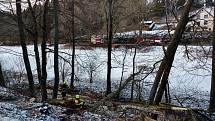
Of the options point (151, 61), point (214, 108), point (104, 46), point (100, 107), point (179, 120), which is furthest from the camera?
point (104, 46)

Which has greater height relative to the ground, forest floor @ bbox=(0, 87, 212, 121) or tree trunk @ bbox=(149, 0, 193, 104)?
tree trunk @ bbox=(149, 0, 193, 104)

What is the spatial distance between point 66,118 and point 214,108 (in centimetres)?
829

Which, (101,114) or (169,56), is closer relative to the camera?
(101,114)

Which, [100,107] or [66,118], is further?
[100,107]

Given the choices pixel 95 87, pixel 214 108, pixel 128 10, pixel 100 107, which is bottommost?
pixel 95 87

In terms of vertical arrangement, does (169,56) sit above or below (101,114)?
above

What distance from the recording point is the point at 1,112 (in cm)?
→ 1089

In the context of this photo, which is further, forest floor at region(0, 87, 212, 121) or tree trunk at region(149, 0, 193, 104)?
tree trunk at region(149, 0, 193, 104)

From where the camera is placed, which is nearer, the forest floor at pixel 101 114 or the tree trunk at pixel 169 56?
the forest floor at pixel 101 114

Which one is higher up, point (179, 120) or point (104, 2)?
point (104, 2)

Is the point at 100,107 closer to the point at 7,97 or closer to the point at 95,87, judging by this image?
the point at 7,97

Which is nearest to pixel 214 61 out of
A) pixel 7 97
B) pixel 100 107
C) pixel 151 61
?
pixel 100 107

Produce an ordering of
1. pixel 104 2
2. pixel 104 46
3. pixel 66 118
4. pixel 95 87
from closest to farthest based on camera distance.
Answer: pixel 66 118, pixel 104 2, pixel 95 87, pixel 104 46

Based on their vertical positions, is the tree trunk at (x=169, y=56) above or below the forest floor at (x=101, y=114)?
above
